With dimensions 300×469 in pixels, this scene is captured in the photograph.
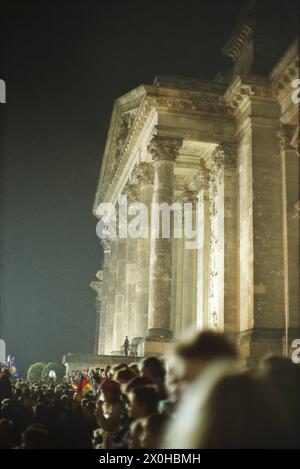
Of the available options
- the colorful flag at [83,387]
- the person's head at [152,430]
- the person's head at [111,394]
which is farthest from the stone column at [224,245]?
the person's head at [152,430]

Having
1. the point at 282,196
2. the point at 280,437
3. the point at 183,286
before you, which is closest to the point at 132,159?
the point at 183,286

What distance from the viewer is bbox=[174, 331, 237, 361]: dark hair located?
3324 millimetres

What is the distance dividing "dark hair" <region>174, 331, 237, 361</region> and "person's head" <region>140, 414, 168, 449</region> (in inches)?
68.8

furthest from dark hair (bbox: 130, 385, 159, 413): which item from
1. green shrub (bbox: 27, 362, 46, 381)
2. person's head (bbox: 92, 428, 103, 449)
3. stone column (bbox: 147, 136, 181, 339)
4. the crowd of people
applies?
green shrub (bbox: 27, 362, 46, 381)

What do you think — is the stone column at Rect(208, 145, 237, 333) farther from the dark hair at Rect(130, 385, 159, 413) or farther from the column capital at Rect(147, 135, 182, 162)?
the dark hair at Rect(130, 385, 159, 413)

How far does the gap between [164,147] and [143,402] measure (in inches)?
886

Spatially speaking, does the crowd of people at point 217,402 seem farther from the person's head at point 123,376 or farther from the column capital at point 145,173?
the column capital at point 145,173

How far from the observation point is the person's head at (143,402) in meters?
6.03

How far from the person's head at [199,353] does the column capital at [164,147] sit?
80.3 ft

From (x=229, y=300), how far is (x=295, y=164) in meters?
6.77

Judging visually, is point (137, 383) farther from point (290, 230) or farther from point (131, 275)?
point (131, 275)

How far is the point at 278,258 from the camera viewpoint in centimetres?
2420

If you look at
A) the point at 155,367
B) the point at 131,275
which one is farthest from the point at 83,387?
the point at 131,275

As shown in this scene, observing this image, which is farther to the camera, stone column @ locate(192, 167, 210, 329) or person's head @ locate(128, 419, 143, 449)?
stone column @ locate(192, 167, 210, 329)
